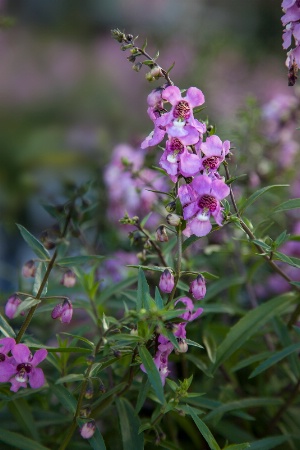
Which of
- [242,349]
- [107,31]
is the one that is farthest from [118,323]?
[107,31]

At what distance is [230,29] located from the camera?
5.10 m

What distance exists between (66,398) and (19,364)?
0.09 meters

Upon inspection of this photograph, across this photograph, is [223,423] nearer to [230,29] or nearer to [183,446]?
[183,446]

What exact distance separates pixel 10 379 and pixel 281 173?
1037 mm

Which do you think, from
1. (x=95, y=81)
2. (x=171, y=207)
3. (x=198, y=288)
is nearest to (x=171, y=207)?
(x=171, y=207)

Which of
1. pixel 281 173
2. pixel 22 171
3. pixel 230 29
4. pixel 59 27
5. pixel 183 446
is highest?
pixel 230 29

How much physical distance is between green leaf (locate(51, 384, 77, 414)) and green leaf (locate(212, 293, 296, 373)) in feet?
0.77

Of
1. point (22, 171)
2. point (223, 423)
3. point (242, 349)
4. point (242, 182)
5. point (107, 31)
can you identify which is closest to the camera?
point (223, 423)

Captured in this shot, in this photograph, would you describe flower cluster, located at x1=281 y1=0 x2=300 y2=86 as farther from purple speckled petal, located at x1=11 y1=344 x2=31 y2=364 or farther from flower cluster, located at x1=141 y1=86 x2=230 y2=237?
purple speckled petal, located at x1=11 y1=344 x2=31 y2=364

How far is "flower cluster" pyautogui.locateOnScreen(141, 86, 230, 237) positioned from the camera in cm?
85

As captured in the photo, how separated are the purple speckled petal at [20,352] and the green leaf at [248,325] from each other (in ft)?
1.04

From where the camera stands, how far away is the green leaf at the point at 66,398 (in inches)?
37.3

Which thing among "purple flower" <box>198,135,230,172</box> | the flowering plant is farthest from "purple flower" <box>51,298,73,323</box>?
"purple flower" <box>198,135,230,172</box>

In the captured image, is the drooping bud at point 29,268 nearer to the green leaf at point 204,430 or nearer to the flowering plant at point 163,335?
the flowering plant at point 163,335
